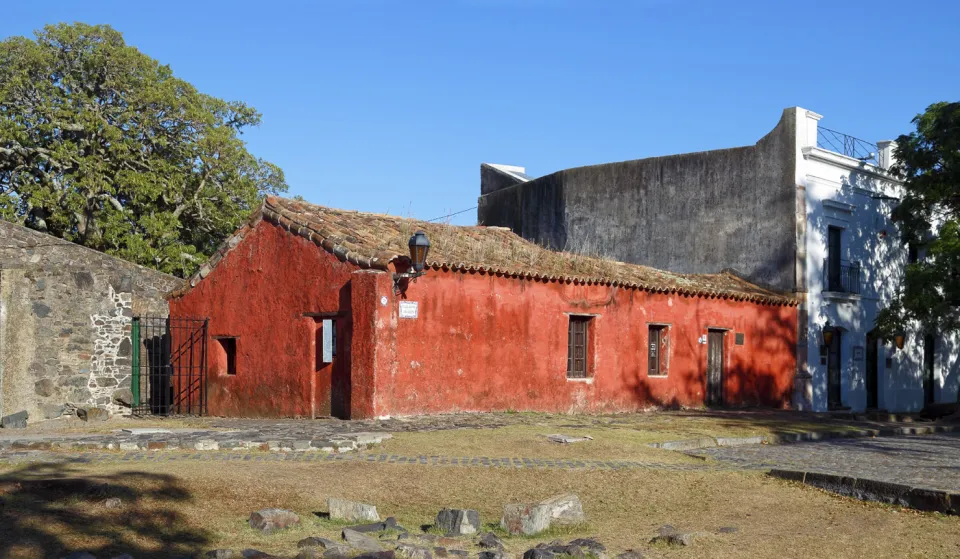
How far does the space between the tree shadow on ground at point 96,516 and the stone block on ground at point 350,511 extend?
102 cm

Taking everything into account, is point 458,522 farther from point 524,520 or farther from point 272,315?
point 272,315

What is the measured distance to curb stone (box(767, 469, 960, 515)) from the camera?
7.95 meters

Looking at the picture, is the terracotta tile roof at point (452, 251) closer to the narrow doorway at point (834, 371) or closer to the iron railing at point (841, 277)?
the iron railing at point (841, 277)

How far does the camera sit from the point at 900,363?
83.8 ft

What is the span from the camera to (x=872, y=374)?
81.3 ft

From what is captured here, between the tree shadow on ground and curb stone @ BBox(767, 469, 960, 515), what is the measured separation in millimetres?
5795

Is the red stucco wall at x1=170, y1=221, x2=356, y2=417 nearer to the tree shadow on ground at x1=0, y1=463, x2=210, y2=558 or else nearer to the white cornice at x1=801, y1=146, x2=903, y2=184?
the tree shadow on ground at x1=0, y1=463, x2=210, y2=558

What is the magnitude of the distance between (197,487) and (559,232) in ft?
65.6

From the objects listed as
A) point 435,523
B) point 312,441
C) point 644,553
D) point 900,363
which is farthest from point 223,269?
point 900,363

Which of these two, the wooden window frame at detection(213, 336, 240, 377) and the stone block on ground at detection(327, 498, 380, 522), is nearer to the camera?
the stone block on ground at detection(327, 498, 380, 522)

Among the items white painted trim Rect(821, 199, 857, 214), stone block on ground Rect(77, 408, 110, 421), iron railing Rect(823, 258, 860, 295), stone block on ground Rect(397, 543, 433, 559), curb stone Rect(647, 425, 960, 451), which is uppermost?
white painted trim Rect(821, 199, 857, 214)

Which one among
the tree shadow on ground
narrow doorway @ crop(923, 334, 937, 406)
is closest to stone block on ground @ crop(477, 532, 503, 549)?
the tree shadow on ground

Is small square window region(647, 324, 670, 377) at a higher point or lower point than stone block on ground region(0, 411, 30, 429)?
higher

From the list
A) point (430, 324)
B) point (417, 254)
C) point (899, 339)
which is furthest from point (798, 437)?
point (899, 339)
